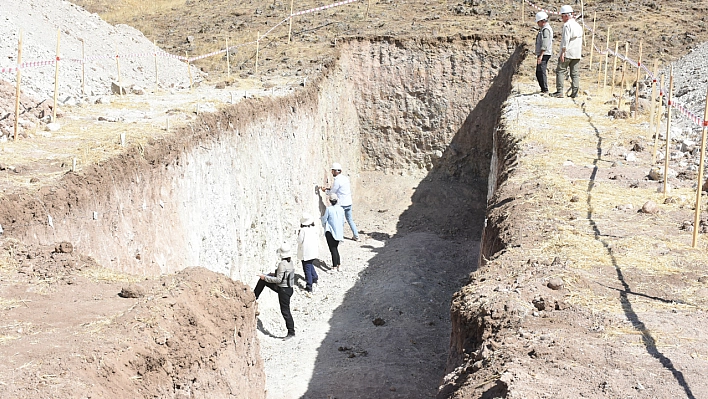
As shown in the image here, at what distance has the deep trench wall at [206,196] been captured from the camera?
9.37 m

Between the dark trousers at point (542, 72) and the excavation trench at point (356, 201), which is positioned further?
the dark trousers at point (542, 72)

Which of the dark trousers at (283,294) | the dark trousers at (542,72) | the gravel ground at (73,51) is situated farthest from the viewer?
the gravel ground at (73,51)

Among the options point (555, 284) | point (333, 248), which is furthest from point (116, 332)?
point (333, 248)

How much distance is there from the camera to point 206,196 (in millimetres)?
12680

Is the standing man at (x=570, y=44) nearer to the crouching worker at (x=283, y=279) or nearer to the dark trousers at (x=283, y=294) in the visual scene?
the crouching worker at (x=283, y=279)

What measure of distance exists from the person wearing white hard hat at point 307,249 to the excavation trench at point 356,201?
1.28 ft

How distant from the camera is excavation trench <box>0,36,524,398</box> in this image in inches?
412

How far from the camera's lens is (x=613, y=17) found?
79.3ft

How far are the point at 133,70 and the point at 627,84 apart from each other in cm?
1359

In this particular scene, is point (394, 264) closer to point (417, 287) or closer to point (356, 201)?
point (417, 287)

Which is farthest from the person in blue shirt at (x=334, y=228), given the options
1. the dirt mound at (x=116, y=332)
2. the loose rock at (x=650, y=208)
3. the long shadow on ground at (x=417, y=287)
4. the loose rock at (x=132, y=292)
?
the loose rock at (x=132, y=292)

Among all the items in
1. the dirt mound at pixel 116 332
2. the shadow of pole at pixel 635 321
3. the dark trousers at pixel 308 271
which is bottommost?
the dark trousers at pixel 308 271

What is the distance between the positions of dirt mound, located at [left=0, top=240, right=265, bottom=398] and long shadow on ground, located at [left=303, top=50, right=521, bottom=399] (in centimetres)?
316

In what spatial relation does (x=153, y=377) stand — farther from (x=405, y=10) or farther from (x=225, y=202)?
(x=405, y=10)
